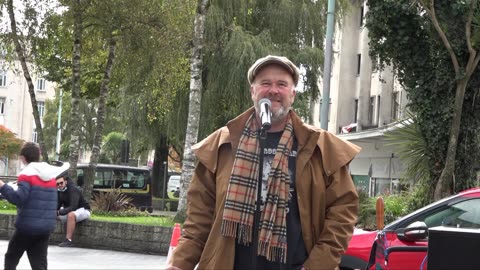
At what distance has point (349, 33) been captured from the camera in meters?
42.5

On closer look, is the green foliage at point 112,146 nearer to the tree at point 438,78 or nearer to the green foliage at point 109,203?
the green foliage at point 109,203

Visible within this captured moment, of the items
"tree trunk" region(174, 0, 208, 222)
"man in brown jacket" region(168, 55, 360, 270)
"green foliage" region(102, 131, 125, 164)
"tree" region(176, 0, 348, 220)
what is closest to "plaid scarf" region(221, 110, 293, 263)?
"man in brown jacket" region(168, 55, 360, 270)

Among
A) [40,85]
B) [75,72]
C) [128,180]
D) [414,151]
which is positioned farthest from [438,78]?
[40,85]

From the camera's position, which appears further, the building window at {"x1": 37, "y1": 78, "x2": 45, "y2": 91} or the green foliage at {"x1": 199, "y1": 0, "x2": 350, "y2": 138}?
the building window at {"x1": 37, "y1": 78, "x2": 45, "y2": 91}

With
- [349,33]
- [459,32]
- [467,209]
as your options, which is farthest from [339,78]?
[467,209]

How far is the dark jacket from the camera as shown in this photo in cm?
1439

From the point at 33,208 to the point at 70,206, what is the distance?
671 centimetres

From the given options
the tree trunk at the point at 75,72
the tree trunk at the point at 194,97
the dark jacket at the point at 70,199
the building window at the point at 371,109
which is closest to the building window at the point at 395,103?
the building window at the point at 371,109

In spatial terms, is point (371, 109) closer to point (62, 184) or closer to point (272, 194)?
point (62, 184)

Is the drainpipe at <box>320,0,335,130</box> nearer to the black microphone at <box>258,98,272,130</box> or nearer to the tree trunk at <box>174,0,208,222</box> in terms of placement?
the tree trunk at <box>174,0,208,222</box>

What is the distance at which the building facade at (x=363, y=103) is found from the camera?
3616 cm

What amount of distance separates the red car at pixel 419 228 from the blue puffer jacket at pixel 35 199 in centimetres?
332

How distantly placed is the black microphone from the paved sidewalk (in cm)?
988

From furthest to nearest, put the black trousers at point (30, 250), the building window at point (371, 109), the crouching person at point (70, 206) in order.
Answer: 1. the building window at point (371, 109)
2. the crouching person at point (70, 206)
3. the black trousers at point (30, 250)
